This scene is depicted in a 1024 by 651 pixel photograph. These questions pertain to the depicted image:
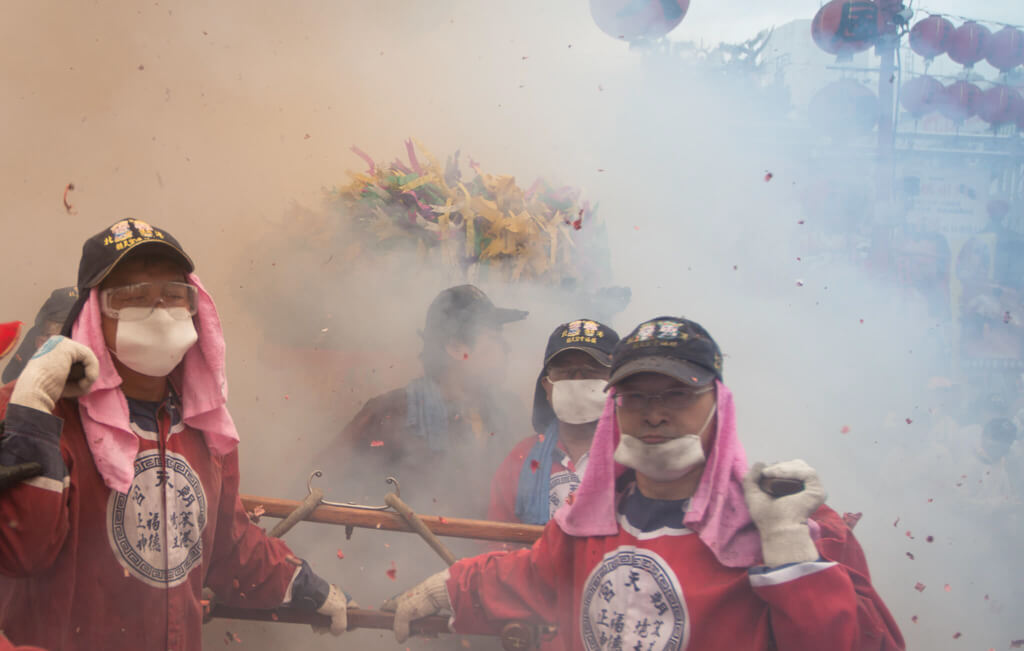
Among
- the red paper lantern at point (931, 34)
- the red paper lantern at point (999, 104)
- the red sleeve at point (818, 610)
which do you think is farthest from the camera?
the red paper lantern at point (999, 104)

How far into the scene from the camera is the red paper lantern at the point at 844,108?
654 centimetres

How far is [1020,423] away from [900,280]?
1606 mm

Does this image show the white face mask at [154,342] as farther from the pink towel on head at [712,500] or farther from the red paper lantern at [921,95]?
the red paper lantern at [921,95]

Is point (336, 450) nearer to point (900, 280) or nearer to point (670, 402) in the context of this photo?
point (670, 402)

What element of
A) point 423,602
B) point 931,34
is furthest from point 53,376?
point 931,34

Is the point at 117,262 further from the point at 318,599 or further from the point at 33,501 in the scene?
the point at 318,599

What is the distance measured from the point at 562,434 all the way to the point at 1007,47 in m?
7.16

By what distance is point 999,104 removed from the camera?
298 inches

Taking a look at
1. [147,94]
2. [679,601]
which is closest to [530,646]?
[679,601]

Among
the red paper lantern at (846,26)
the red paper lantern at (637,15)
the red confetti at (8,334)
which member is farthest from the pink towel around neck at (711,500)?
the red paper lantern at (846,26)

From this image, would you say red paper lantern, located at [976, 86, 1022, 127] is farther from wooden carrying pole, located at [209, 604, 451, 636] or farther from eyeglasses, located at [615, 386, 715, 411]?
wooden carrying pole, located at [209, 604, 451, 636]

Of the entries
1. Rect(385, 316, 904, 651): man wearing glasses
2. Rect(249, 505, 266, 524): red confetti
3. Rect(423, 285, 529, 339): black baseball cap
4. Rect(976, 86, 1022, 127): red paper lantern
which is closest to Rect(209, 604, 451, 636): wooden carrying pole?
Rect(249, 505, 266, 524): red confetti

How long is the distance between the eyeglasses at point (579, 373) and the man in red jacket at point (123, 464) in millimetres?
1386

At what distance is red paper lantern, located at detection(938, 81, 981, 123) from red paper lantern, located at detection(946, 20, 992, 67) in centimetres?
35
